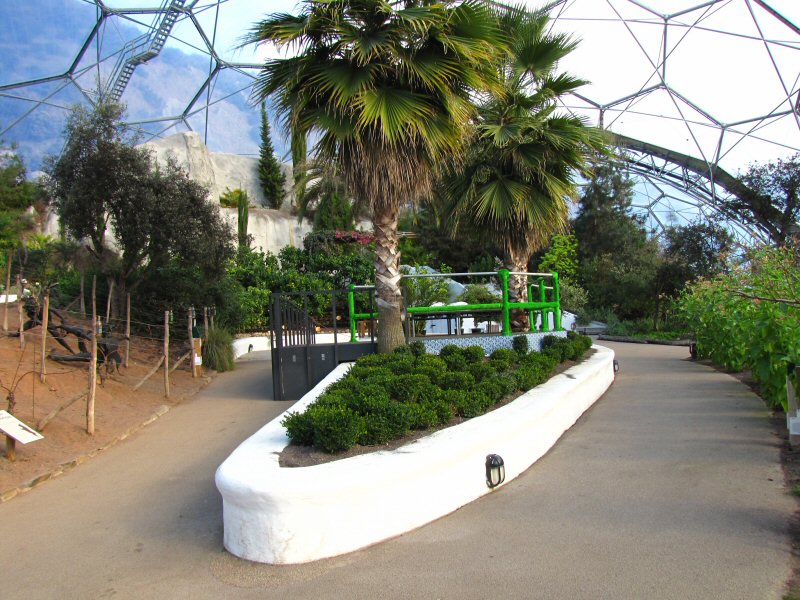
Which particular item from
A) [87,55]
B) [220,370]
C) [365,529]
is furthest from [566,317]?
[87,55]

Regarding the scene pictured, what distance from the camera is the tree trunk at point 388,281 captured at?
1077 cm

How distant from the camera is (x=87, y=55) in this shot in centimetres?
3819

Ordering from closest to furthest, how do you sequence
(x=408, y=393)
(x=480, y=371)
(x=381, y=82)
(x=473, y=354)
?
(x=408, y=393)
(x=480, y=371)
(x=381, y=82)
(x=473, y=354)

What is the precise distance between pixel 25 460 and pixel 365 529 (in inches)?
206

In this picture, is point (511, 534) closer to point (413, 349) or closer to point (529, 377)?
point (529, 377)

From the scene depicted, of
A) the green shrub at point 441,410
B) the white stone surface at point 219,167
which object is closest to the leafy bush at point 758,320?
the green shrub at point 441,410

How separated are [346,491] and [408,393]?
265 centimetres

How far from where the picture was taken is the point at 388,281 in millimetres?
10859

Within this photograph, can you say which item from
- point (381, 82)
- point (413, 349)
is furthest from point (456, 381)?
point (381, 82)

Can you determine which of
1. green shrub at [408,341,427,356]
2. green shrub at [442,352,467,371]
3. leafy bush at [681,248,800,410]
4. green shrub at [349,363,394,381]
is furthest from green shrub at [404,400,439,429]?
green shrub at [408,341,427,356]

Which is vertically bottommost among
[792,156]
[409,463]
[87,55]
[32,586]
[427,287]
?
[32,586]

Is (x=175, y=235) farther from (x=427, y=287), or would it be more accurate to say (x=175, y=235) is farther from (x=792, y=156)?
(x=792, y=156)

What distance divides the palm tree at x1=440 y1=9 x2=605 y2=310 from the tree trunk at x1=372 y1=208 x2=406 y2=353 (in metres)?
Answer: 2.51

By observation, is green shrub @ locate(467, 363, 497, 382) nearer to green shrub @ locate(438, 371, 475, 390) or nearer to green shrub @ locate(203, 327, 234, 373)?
green shrub @ locate(438, 371, 475, 390)
